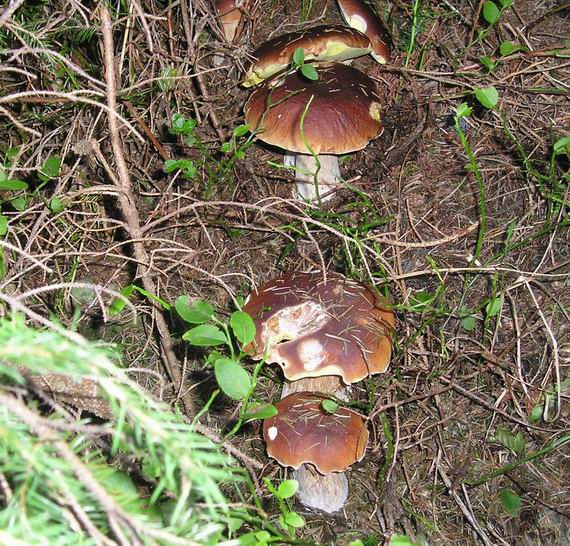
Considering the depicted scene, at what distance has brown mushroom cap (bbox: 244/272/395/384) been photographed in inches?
90.7

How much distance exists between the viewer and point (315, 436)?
2355mm

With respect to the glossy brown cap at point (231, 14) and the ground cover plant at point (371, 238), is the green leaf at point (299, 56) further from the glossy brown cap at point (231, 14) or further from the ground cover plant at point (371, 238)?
the glossy brown cap at point (231, 14)

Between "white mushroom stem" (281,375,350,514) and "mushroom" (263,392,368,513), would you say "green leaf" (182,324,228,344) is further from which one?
"white mushroom stem" (281,375,350,514)

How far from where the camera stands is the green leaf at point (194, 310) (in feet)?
6.43

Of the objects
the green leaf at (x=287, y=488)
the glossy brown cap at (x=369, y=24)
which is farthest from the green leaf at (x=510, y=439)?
the glossy brown cap at (x=369, y=24)

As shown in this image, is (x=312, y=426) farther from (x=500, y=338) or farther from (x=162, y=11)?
(x=162, y=11)

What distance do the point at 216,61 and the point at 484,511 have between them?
306 centimetres

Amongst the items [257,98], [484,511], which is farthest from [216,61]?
[484,511]

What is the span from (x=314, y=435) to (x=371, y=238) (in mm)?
985

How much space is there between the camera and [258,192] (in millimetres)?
3332

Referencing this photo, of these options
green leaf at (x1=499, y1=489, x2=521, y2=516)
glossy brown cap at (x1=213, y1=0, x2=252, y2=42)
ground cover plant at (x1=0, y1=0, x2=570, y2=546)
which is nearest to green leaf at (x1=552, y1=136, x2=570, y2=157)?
ground cover plant at (x1=0, y1=0, x2=570, y2=546)

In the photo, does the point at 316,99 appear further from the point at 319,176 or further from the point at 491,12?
the point at 491,12

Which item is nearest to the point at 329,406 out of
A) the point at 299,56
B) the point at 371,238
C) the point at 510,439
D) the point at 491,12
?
the point at 371,238

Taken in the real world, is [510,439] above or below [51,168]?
below
